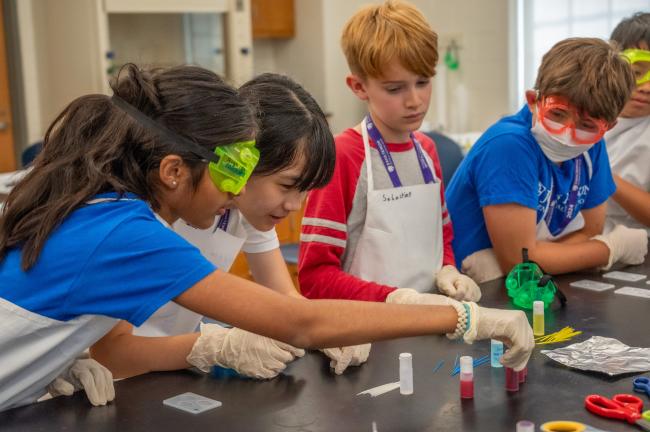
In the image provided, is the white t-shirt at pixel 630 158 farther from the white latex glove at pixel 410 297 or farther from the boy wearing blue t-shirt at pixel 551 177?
the white latex glove at pixel 410 297

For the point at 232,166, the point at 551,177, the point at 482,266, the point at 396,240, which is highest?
A: the point at 232,166

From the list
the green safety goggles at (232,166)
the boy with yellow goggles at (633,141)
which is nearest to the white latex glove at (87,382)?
the green safety goggles at (232,166)

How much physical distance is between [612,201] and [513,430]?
1660 mm

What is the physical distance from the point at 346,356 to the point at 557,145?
92 centimetres

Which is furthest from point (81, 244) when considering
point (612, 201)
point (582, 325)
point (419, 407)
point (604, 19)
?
point (604, 19)

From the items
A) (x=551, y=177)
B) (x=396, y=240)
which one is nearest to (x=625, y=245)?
(x=551, y=177)

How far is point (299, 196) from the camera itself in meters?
1.52

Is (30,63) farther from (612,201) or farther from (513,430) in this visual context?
(513,430)

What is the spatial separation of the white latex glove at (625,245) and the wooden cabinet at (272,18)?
3308 mm

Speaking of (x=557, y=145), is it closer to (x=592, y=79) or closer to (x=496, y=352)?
(x=592, y=79)

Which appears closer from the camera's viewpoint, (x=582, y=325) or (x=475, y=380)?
(x=475, y=380)

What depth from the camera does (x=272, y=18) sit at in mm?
5117

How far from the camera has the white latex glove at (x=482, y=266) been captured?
2.10 meters

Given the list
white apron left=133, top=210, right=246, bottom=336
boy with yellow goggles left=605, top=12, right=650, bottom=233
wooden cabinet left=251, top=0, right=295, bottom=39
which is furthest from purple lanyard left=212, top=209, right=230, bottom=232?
wooden cabinet left=251, top=0, right=295, bottom=39
